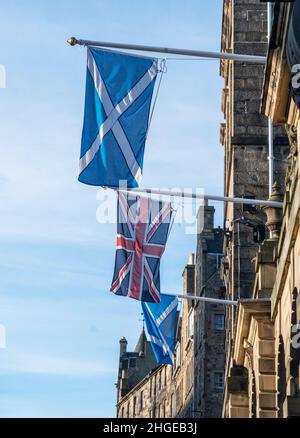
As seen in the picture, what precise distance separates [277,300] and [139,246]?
4.80 m

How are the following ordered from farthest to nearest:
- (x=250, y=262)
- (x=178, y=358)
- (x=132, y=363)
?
(x=132, y=363) < (x=178, y=358) < (x=250, y=262)

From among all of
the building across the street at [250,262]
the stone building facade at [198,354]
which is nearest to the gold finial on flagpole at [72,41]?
the building across the street at [250,262]

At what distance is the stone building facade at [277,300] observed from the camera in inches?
758

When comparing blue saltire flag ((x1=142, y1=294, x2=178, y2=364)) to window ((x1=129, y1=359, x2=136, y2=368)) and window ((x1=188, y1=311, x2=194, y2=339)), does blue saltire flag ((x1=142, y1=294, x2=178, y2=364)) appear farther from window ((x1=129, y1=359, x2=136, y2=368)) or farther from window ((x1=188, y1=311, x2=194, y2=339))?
window ((x1=129, y1=359, x2=136, y2=368))

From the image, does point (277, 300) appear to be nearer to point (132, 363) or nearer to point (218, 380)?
point (218, 380)

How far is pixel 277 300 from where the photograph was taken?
25750 millimetres

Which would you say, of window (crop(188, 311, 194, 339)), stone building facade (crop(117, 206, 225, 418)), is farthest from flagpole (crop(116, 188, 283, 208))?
window (crop(188, 311, 194, 339))

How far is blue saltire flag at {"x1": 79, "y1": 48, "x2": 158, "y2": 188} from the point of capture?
23.4 metres

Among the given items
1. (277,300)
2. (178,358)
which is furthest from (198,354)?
(277,300)

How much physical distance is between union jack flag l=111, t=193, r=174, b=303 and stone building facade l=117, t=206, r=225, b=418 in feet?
137

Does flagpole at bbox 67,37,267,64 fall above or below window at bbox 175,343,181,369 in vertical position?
below

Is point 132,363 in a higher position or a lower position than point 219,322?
higher
